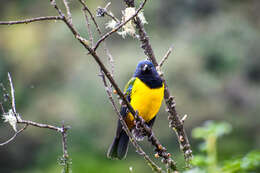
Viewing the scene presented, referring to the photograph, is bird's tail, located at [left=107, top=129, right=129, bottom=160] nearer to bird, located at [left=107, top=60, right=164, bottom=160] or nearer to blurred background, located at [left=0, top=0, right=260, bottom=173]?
bird, located at [left=107, top=60, right=164, bottom=160]

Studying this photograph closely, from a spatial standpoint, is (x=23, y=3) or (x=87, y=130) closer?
(x=87, y=130)

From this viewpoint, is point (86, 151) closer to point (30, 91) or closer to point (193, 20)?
point (30, 91)

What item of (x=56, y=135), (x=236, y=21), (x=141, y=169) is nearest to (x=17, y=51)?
(x=56, y=135)

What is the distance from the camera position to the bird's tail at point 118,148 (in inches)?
136

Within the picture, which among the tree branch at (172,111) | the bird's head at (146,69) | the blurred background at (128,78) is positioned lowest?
the tree branch at (172,111)

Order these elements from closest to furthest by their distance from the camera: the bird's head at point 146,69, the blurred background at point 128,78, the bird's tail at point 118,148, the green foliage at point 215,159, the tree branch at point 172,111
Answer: the green foliage at point 215,159
the tree branch at point 172,111
the bird's tail at point 118,148
the bird's head at point 146,69
the blurred background at point 128,78

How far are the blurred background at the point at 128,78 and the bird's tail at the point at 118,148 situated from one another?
7.49 meters

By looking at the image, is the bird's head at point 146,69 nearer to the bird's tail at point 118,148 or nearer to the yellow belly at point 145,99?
the yellow belly at point 145,99

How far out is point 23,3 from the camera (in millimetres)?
15203

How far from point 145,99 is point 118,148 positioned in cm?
50

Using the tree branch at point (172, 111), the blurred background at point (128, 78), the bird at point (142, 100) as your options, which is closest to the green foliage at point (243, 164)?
the tree branch at point (172, 111)

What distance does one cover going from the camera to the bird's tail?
346 cm

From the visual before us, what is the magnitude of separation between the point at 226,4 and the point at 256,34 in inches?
70.8

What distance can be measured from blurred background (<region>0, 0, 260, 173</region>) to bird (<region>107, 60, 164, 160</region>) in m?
7.33
